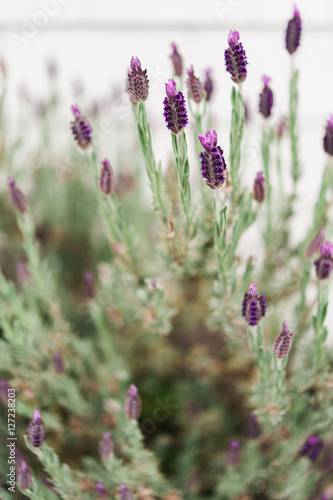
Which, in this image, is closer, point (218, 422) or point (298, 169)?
point (298, 169)

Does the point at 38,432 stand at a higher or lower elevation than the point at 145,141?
lower

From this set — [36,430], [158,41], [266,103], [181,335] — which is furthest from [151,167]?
[158,41]

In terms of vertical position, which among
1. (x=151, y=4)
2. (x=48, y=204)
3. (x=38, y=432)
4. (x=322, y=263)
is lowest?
(x=38, y=432)

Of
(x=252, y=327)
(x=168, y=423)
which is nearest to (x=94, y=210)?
(x=168, y=423)

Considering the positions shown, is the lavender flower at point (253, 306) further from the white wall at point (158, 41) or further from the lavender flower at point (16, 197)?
the white wall at point (158, 41)

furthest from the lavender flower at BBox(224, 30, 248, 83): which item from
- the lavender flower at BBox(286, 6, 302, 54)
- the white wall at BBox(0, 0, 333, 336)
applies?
the white wall at BBox(0, 0, 333, 336)

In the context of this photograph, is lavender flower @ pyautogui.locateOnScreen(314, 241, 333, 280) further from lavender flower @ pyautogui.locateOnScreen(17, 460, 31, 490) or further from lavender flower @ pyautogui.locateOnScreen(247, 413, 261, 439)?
lavender flower @ pyautogui.locateOnScreen(17, 460, 31, 490)

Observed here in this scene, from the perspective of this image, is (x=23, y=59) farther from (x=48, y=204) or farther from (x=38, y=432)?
(x=38, y=432)
